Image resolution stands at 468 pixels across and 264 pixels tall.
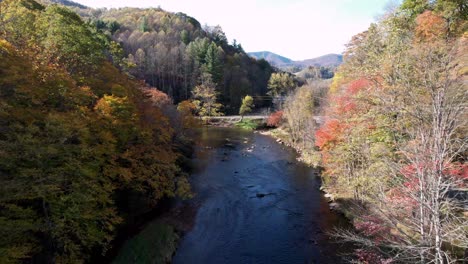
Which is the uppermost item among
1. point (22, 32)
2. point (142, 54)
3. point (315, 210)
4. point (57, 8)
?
point (142, 54)

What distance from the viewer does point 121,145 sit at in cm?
2084

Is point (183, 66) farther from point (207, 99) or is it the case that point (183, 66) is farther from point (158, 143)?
point (158, 143)

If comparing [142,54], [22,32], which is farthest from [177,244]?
[142,54]

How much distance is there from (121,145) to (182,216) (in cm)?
715

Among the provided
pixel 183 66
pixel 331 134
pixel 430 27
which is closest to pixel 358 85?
pixel 331 134

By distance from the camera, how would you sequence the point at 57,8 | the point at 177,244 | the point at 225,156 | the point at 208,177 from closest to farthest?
the point at 177,244
the point at 57,8
the point at 208,177
the point at 225,156

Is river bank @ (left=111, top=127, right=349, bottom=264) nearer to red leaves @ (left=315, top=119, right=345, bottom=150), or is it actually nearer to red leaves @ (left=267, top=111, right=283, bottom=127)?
red leaves @ (left=315, top=119, right=345, bottom=150)

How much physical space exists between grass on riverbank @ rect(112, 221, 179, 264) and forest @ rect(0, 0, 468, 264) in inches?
50.8

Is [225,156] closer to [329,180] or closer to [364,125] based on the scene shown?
[329,180]

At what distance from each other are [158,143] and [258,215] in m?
11.2

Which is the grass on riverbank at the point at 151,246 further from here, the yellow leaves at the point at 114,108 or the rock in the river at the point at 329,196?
the rock in the river at the point at 329,196

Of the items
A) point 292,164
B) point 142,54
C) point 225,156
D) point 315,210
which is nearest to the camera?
point 315,210

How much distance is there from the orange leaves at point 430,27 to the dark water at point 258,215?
51.8 ft

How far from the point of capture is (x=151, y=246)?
17250 mm
